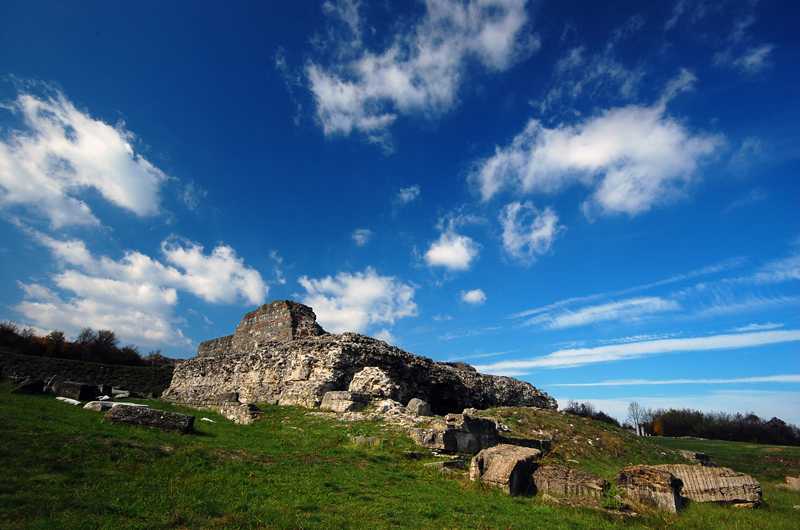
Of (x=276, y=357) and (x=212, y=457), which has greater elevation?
(x=276, y=357)

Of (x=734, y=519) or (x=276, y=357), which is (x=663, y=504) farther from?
(x=276, y=357)

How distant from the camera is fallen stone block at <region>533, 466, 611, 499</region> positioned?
768cm

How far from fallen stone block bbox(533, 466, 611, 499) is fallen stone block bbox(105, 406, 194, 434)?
8.32m

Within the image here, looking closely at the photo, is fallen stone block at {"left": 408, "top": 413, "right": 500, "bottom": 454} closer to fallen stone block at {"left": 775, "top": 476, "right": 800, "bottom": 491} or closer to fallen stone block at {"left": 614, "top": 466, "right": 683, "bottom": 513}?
fallen stone block at {"left": 614, "top": 466, "right": 683, "bottom": 513}

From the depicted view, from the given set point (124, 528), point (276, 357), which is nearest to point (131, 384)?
point (276, 357)

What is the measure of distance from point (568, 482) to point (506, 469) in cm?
131

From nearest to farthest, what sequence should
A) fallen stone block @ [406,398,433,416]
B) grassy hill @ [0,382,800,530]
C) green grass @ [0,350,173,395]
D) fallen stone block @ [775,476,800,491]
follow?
1. grassy hill @ [0,382,800,530]
2. fallen stone block @ [406,398,433,416]
3. fallen stone block @ [775,476,800,491]
4. green grass @ [0,350,173,395]

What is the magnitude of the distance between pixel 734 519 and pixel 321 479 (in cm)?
788

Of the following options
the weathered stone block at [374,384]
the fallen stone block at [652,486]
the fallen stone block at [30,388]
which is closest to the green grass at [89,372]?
the fallen stone block at [30,388]

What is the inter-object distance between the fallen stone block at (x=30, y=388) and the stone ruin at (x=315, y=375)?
20.1ft

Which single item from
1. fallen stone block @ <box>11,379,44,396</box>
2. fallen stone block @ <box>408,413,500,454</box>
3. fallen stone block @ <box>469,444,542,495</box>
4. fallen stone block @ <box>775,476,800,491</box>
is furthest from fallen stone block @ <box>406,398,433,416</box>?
fallen stone block @ <box>775,476,800,491</box>

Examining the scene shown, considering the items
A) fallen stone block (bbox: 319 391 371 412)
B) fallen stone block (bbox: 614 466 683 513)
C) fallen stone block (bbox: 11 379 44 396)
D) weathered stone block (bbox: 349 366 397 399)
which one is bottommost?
fallen stone block (bbox: 614 466 683 513)

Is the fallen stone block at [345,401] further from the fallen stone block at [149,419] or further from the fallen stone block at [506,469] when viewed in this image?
the fallen stone block at [506,469]

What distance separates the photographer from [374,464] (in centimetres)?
877
